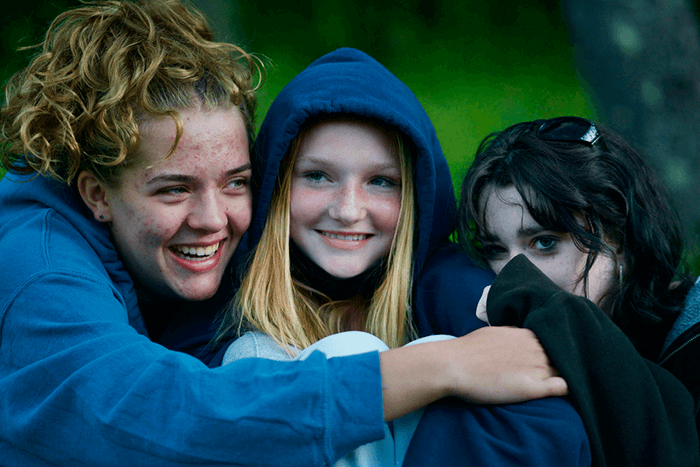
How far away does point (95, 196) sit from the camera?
202cm

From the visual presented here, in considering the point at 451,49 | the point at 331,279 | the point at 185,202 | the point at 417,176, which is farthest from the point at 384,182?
the point at 451,49

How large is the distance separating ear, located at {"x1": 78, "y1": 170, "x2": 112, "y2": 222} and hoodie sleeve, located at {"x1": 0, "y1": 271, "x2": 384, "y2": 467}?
51cm

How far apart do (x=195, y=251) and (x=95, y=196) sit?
0.35 metres

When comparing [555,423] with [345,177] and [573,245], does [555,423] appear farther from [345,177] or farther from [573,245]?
[345,177]

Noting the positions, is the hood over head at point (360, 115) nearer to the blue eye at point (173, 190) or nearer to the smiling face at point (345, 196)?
the smiling face at point (345, 196)

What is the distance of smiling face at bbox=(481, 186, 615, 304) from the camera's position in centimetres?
208

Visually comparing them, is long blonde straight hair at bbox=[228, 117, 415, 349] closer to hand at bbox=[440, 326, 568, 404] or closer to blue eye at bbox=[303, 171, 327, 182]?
blue eye at bbox=[303, 171, 327, 182]

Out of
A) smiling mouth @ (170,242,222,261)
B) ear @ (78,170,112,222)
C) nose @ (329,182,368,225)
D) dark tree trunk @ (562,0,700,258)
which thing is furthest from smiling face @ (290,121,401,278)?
dark tree trunk @ (562,0,700,258)

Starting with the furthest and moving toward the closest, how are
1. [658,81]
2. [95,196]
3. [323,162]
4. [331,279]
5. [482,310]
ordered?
[658,81], [331,279], [323,162], [95,196], [482,310]

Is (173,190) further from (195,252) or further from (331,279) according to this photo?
(331,279)

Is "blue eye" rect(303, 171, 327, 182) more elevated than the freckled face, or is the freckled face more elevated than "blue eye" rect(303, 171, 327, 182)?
"blue eye" rect(303, 171, 327, 182)

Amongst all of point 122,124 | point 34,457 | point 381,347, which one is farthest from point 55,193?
point 381,347

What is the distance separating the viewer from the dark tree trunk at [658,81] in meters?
3.47

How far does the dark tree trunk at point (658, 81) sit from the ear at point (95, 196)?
2643 millimetres
